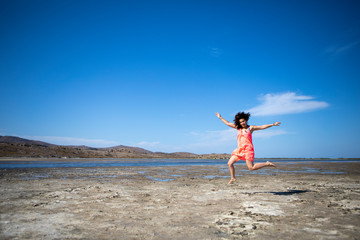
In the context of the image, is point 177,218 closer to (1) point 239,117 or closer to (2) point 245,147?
(2) point 245,147

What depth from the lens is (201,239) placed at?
2893 mm

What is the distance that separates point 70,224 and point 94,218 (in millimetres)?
448

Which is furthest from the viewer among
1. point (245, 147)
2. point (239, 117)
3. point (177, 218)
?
point (239, 117)

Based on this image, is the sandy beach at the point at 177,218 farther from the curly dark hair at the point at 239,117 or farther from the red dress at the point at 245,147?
the curly dark hair at the point at 239,117

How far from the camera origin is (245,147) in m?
6.61

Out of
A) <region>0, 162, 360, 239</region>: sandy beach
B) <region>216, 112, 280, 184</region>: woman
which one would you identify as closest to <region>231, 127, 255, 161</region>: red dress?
<region>216, 112, 280, 184</region>: woman

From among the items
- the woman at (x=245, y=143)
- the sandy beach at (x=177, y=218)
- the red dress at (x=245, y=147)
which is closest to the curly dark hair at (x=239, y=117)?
the woman at (x=245, y=143)

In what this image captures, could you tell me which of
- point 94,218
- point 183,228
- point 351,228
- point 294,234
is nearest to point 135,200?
point 94,218

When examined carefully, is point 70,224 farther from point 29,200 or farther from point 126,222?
point 29,200

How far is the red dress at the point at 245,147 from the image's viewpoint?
6.55 meters

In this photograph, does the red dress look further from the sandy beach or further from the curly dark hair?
the sandy beach

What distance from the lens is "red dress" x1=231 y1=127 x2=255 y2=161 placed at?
21.5ft

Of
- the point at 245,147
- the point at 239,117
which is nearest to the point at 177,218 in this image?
the point at 245,147

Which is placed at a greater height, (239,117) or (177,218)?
(239,117)
